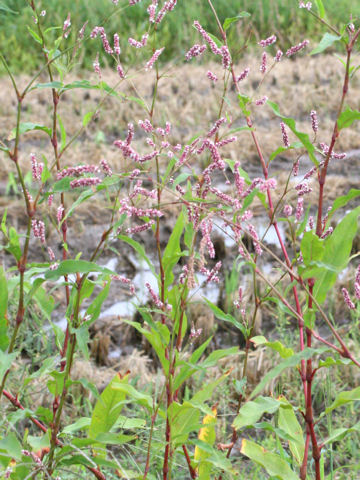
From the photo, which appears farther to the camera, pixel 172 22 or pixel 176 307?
pixel 172 22

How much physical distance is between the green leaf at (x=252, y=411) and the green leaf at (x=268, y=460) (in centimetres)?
15

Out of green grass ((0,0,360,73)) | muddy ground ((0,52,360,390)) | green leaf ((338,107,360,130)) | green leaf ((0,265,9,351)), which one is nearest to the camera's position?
green leaf ((338,107,360,130))

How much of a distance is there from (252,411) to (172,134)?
188 inches

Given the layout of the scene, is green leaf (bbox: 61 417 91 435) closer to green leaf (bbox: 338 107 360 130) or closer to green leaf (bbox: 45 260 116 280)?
green leaf (bbox: 45 260 116 280)

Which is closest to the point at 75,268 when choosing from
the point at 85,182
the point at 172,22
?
the point at 85,182

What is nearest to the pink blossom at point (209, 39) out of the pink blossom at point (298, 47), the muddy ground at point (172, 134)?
the pink blossom at point (298, 47)

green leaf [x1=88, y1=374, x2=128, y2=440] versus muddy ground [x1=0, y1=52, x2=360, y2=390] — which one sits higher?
green leaf [x1=88, y1=374, x2=128, y2=440]

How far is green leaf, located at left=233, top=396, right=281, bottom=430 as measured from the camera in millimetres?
1304

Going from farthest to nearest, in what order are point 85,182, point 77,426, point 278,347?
point 77,426 → point 278,347 → point 85,182

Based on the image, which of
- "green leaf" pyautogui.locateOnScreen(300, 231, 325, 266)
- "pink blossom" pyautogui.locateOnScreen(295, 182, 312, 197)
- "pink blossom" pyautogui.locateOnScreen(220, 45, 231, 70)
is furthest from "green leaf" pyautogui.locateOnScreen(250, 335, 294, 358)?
"pink blossom" pyautogui.locateOnScreen(220, 45, 231, 70)

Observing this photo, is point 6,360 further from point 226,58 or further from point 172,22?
point 172,22

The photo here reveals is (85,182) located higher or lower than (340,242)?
higher

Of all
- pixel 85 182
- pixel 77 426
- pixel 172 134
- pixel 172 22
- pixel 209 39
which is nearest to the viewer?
pixel 85 182

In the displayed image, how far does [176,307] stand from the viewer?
1498mm
